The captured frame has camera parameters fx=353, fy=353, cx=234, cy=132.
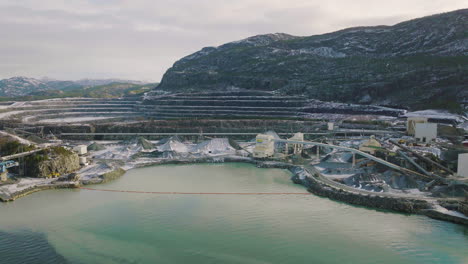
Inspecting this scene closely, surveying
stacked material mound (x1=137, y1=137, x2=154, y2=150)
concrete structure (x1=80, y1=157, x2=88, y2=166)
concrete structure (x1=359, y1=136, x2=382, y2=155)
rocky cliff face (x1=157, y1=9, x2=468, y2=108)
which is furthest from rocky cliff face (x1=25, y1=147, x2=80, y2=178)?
rocky cliff face (x1=157, y1=9, x2=468, y2=108)

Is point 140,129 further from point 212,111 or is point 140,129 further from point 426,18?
point 426,18

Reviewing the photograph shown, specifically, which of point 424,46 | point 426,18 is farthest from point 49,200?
point 426,18

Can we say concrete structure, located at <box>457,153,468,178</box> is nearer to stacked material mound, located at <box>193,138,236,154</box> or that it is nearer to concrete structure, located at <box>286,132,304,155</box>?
concrete structure, located at <box>286,132,304,155</box>

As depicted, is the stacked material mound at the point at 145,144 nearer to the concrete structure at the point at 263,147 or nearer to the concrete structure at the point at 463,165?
the concrete structure at the point at 263,147

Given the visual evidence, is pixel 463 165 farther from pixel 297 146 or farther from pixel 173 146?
pixel 173 146

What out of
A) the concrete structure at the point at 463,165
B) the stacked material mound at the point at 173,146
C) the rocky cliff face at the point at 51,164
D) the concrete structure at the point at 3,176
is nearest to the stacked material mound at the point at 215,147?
the stacked material mound at the point at 173,146

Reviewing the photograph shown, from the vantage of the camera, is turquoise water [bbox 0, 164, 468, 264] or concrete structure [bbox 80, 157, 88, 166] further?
concrete structure [bbox 80, 157, 88, 166]
